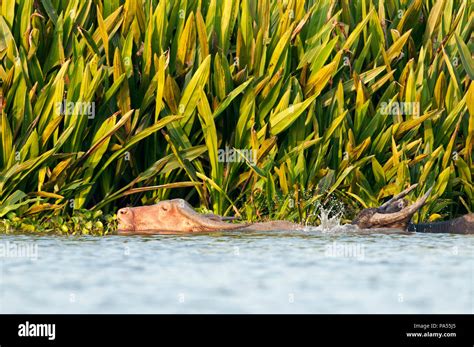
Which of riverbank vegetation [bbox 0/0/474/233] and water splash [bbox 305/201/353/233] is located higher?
riverbank vegetation [bbox 0/0/474/233]

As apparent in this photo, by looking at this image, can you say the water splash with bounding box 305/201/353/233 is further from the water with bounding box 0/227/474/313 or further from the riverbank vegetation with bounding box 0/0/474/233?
the water with bounding box 0/227/474/313

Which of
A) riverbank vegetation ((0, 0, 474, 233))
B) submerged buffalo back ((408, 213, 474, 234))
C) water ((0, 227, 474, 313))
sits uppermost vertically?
riverbank vegetation ((0, 0, 474, 233))

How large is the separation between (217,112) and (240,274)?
3798mm

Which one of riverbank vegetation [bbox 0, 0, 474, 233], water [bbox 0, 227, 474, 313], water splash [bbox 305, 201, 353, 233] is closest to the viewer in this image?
water [bbox 0, 227, 474, 313]

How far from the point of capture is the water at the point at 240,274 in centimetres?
646

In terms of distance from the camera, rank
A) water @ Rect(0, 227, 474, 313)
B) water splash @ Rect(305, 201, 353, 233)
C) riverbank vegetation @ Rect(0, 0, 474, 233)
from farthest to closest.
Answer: water splash @ Rect(305, 201, 353, 233)
riverbank vegetation @ Rect(0, 0, 474, 233)
water @ Rect(0, 227, 474, 313)

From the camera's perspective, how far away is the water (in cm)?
646

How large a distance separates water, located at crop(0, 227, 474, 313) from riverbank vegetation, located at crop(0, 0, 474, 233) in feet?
3.27

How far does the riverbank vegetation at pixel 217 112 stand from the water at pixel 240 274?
1.00 m

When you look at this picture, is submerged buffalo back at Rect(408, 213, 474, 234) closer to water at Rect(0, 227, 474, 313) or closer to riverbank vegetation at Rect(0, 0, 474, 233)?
riverbank vegetation at Rect(0, 0, 474, 233)

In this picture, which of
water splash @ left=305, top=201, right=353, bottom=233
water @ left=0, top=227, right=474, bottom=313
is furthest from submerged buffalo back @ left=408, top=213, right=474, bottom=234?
water splash @ left=305, top=201, right=353, bottom=233

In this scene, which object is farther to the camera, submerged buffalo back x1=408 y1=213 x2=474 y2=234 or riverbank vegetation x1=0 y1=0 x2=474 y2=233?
submerged buffalo back x1=408 y1=213 x2=474 y2=234

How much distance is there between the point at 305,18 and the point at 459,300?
557cm

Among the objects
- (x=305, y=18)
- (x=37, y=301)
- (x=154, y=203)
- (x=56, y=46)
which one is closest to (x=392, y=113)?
(x=305, y=18)
